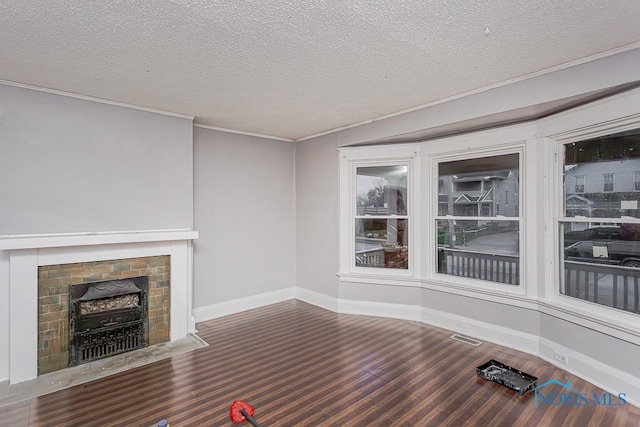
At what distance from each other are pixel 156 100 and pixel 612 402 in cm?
487

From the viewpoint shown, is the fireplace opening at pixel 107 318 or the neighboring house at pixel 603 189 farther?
the fireplace opening at pixel 107 318

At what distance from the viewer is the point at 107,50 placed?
2373mm

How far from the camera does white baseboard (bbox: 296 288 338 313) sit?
473 cm

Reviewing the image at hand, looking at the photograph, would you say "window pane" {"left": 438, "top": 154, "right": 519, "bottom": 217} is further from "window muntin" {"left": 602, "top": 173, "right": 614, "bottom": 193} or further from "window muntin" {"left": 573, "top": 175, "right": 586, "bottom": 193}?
"window muntin" {"left": 602, "top": 173, "right": 614, "bottom": 193}

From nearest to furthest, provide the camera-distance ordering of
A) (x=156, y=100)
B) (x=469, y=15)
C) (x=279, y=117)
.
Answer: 1. (x=469, y=15)
2. (x=156, y=100)
3. (x=279, y=117)

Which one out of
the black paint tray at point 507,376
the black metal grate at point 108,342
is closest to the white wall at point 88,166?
the black metal grate at point 108,342

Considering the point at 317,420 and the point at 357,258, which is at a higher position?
the point at 357,258

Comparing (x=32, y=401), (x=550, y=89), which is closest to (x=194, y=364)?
(x=32, y=401)

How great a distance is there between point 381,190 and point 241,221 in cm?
211

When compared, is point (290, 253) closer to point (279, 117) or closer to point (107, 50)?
point (279, 117)

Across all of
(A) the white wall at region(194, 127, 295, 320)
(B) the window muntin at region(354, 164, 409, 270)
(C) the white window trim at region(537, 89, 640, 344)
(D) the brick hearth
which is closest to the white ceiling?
(C) the white window trim at region(537, 89, 640, 344)

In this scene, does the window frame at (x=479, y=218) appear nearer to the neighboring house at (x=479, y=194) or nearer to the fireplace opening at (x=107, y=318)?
the neighboring house at (x=479, y=194)

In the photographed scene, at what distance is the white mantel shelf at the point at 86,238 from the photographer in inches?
112

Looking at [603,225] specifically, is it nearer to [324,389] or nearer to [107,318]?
[324,389]
